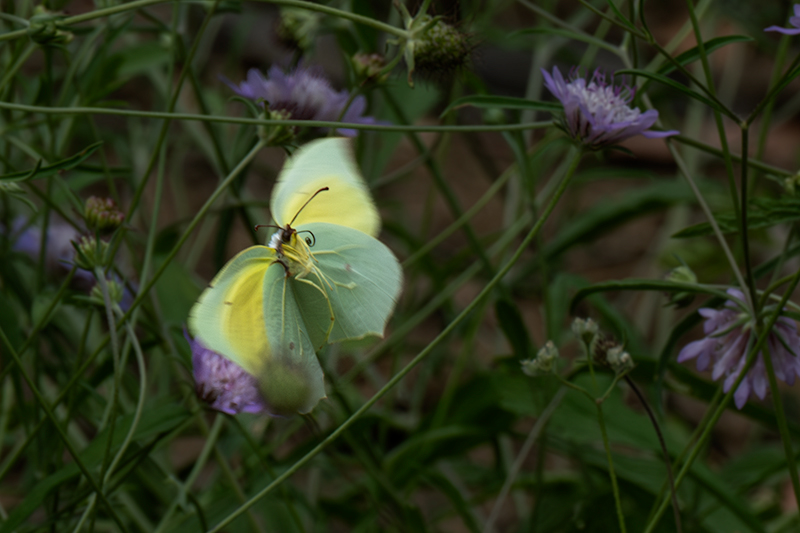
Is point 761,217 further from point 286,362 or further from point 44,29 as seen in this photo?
point 44,29

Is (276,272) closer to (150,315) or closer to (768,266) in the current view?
(150,315)

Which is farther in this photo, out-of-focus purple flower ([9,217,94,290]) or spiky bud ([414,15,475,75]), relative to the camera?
out-of-focus purple flower ([9,217,94,290])

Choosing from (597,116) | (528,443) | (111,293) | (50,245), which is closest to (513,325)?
(528,443)

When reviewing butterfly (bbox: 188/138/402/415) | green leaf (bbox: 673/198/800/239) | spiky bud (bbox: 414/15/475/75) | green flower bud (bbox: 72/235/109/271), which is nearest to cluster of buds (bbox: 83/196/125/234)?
green flower bud (bbox: 72/235/109/271)

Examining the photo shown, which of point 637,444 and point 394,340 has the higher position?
point 394,340

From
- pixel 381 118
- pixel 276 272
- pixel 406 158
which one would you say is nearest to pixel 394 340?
pixel 381 118

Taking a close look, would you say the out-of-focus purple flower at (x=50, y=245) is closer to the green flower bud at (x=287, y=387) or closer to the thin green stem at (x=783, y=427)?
the green flower bud at (x=287, y=387)

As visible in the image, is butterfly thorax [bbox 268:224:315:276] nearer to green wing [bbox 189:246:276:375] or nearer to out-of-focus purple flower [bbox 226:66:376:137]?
green wing [bbox 189:246:276:375]

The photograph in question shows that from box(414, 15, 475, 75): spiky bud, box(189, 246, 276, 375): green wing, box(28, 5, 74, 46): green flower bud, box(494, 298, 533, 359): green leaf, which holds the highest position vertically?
box(28, 5, 74, 46): green flower bud
